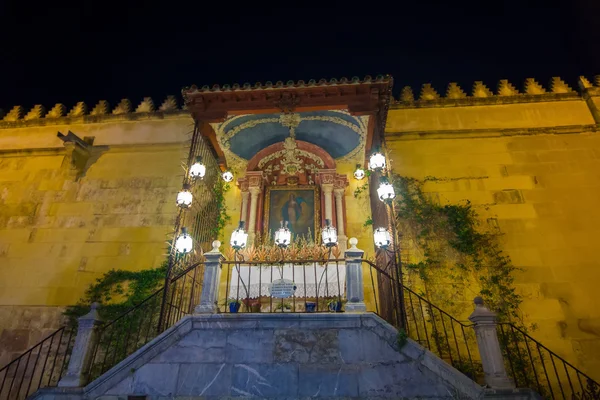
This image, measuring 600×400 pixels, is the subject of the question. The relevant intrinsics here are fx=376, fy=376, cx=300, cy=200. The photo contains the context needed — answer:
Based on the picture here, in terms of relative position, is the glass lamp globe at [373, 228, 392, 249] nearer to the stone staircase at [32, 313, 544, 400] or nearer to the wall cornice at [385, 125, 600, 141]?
the stone staircase at [32, 313, 544, 400]

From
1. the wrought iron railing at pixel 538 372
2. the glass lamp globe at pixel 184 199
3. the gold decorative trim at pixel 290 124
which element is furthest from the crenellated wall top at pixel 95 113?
the wrought iron railing at pixel 538 372

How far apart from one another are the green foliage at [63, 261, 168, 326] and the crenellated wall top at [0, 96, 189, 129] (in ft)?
14.9

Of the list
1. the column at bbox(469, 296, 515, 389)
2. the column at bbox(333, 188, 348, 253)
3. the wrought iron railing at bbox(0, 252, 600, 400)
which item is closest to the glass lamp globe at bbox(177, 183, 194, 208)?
the wrought iron railing at bbox(0, 252, 600, 400)

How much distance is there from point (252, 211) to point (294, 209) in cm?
108

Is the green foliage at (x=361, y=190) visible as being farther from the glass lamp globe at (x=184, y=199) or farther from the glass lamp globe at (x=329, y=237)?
the glass lamp globe at (x=184, y=199)

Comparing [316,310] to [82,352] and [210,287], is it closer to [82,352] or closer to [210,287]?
[210,287]

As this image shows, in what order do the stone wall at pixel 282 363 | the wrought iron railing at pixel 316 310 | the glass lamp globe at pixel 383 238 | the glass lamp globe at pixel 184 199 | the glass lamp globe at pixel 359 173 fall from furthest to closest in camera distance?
the glass lamp globe at pixel 359 173
the glass lamp globe at pixel 184 199
the glass lamp globe at pixel 383 238
the wrought iron railing at pixel 316 310
the stone wall at pixel 282 363

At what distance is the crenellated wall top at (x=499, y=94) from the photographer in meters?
9.73

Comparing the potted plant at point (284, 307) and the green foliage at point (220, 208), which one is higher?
the green foliage at point (220, 208)

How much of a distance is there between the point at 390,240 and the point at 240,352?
3.55 meters

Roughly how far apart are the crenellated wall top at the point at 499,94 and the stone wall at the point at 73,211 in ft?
20.1

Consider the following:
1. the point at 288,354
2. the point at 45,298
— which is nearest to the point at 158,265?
the point at 45,298

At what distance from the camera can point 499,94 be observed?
10.1 m

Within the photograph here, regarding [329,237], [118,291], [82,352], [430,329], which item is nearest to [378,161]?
[329,237]
